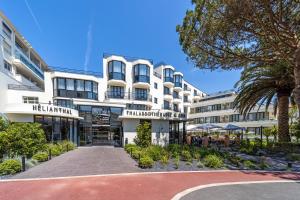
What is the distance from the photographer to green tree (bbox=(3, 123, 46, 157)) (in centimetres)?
1254

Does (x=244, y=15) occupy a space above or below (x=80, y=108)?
above

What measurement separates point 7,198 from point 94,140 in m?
19.4

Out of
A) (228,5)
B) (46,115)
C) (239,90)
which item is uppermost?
(228,5)

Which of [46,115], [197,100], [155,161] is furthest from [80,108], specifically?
[197,100]

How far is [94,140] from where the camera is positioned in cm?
2616

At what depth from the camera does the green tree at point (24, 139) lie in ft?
41.1

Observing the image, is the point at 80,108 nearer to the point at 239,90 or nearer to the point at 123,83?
the point at 123,83

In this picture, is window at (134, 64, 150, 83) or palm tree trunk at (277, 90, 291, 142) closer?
palm tree trunk at (277, 90, 291, 142)

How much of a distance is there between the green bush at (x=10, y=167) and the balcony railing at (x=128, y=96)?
66.8 ft

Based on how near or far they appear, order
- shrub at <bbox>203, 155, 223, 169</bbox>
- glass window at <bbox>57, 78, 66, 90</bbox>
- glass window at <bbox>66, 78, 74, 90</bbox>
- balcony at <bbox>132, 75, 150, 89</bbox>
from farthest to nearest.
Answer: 1. balcony at <bbox>132, 75, 150, 89</bbox>
2. glass window at <bbox>66, 78, 74, 90</bbox>
3. glass window at <bbox>57, 78, 66, 90</bbox>
4. shrub at <bbox>203, 155, 223, 169</bbox>

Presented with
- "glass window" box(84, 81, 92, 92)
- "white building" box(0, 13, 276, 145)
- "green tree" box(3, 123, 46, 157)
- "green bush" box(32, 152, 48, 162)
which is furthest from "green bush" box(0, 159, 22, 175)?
"glass window" box(84, 81, 92, 92)

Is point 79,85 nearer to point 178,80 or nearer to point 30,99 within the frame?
point 30,99

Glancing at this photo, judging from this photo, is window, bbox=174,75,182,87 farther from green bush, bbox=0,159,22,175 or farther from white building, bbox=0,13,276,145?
green bush, bbox=0,159,22,175

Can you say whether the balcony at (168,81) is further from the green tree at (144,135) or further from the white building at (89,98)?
the green tree at (144,135)
